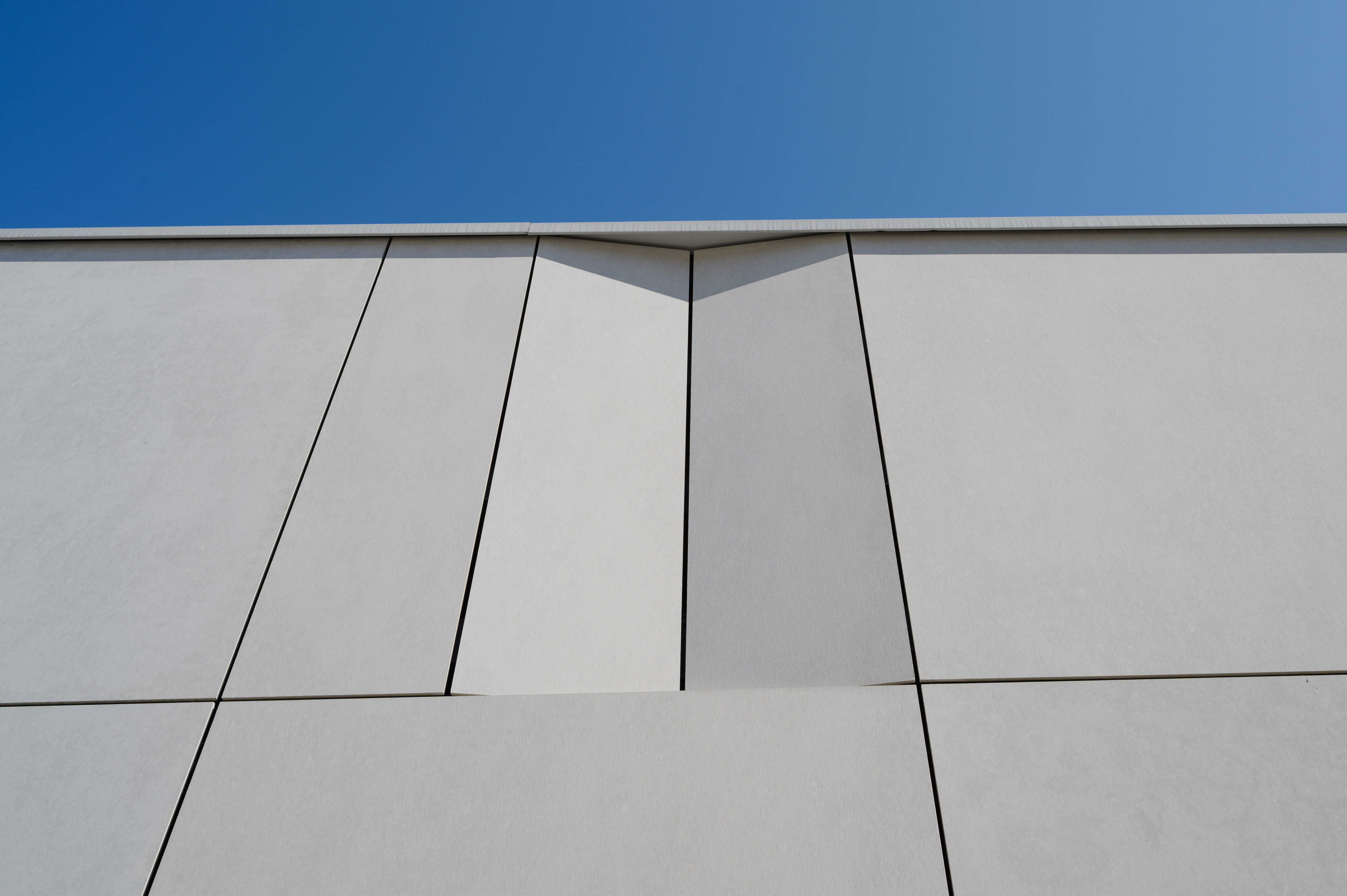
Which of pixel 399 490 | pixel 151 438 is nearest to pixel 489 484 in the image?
pixel 399 490

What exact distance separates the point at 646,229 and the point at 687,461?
4.03 feet

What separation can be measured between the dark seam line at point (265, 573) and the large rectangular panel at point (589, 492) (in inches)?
27.9

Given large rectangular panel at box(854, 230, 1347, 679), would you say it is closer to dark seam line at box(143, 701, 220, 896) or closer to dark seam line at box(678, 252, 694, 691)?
dark seam line at box(678, 252, 694, 691)

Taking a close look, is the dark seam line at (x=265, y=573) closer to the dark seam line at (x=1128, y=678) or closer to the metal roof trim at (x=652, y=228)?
the metal roof trim at (x=652, y=228)

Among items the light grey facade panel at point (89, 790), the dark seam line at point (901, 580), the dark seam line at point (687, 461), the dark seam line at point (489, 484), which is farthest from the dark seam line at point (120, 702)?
the dark seam line at point (901, 580)

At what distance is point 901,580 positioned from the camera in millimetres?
2514

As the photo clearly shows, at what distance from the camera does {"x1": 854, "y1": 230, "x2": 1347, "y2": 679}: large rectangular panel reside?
94.3 inches

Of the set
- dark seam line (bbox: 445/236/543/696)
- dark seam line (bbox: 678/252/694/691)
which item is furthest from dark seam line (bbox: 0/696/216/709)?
dark seam line (bbox: 678/252/694/691)

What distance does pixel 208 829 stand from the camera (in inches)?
82.5

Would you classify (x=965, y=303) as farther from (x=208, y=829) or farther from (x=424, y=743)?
(x=208, y=829)

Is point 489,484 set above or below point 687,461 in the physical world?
below

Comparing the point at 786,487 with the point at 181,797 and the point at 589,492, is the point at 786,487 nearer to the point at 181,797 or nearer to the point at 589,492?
the point at 589,492

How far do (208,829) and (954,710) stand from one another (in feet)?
6.90

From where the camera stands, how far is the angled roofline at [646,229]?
3.45m
